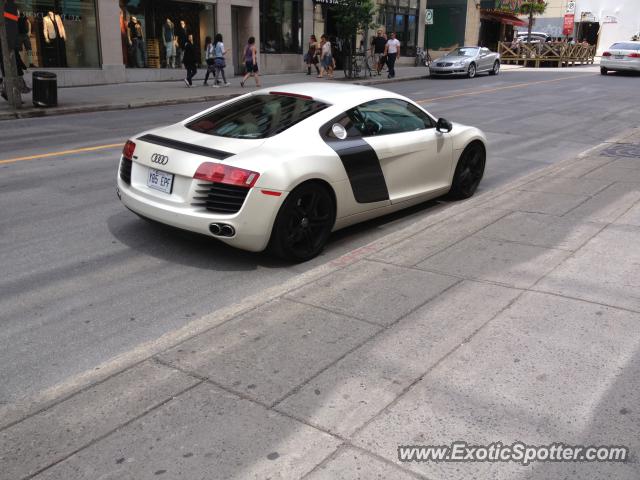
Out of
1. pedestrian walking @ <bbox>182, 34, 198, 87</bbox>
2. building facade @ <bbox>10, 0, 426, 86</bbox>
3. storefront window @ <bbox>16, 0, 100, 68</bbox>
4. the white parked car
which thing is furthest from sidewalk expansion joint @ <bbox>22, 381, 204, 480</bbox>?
the white parked car

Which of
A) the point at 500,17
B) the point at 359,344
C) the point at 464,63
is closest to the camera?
the point at 359,344

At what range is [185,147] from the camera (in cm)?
526

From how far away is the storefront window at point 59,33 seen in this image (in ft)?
65.7

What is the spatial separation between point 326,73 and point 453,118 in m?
15.5

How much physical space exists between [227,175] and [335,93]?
180cm

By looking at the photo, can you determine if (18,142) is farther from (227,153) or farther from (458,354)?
(458,354)

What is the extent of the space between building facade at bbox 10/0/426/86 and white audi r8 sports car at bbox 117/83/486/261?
13067 mm

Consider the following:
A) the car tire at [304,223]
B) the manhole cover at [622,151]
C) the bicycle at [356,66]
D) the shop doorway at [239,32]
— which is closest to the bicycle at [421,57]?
the bicycle at [356,66]

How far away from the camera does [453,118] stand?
1505 centimetres

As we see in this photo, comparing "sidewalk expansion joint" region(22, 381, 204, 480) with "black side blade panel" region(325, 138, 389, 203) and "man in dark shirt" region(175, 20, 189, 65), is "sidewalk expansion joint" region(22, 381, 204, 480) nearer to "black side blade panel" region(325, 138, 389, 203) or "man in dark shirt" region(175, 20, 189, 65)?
"black side blade panel" region(325, 138, 389, 203)

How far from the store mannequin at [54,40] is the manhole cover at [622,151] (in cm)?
1752

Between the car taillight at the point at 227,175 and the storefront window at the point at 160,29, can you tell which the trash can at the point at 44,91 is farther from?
the car taillight at the point at 227,175

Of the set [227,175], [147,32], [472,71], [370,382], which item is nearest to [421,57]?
[472,71]

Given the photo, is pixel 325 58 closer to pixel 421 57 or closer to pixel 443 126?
pixel 421 57
